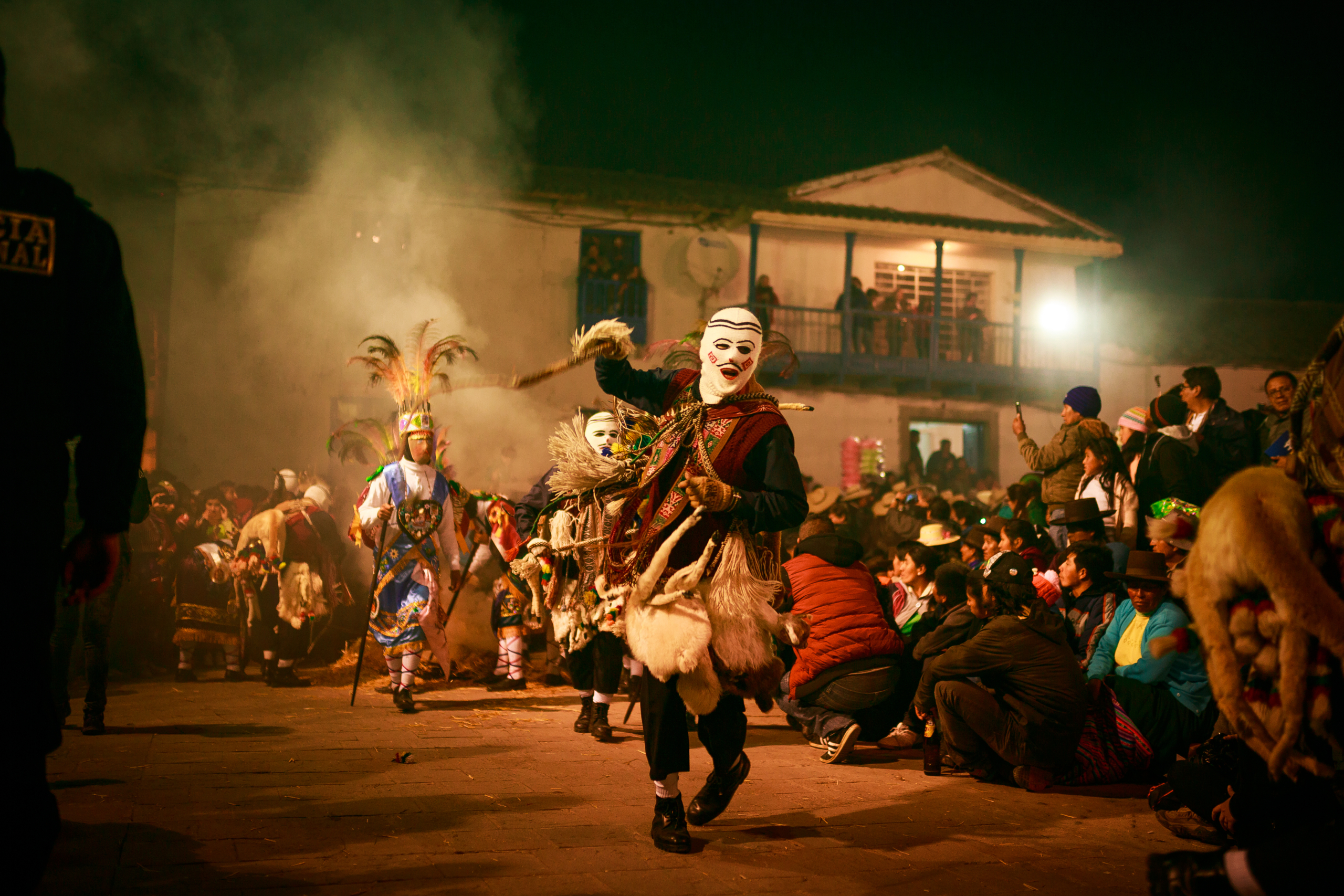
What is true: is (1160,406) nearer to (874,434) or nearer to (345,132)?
(874,434)

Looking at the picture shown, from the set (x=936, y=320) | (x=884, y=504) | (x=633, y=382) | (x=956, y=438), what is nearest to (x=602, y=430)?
(x=633, y=382)

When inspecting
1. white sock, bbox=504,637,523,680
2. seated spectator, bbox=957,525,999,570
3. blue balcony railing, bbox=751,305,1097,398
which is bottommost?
white sock, bbox=504,637,523,680

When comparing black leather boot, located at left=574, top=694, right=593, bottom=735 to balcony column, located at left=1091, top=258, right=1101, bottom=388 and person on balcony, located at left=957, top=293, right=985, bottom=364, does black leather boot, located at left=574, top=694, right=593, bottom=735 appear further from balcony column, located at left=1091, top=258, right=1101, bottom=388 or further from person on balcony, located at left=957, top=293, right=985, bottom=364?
balcony column, located at left=1091, top=258, right=1101, bottom=388

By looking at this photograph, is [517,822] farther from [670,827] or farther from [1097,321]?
[1097,321]

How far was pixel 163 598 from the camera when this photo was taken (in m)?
9.36

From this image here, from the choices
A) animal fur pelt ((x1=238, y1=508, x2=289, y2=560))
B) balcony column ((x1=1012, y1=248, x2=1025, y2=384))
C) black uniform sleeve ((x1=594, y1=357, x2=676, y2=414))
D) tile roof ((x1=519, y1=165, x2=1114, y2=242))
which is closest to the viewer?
black uniform sleeve ((x1=594, y1=357, x2=676, y2=414))

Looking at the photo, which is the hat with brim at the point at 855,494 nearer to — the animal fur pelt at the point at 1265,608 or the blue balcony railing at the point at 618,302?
the blue balcony railing at the point at 618,302

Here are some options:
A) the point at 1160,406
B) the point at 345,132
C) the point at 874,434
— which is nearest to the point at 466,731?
the point at 1160,406

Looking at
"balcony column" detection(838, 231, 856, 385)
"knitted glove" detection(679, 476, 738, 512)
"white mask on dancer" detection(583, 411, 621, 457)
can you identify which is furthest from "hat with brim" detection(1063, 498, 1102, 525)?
"balcony column" detection(838, 231, 856, 385)

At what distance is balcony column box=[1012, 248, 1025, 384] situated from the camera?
755 inches

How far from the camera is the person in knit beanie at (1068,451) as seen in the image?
25.2 feet

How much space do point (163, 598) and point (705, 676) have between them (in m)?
7.29

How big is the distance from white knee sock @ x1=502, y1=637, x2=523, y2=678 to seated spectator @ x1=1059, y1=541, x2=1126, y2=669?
14.9ft

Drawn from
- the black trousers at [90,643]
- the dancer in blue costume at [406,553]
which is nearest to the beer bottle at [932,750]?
the dancer in blue costume at [406,553]
